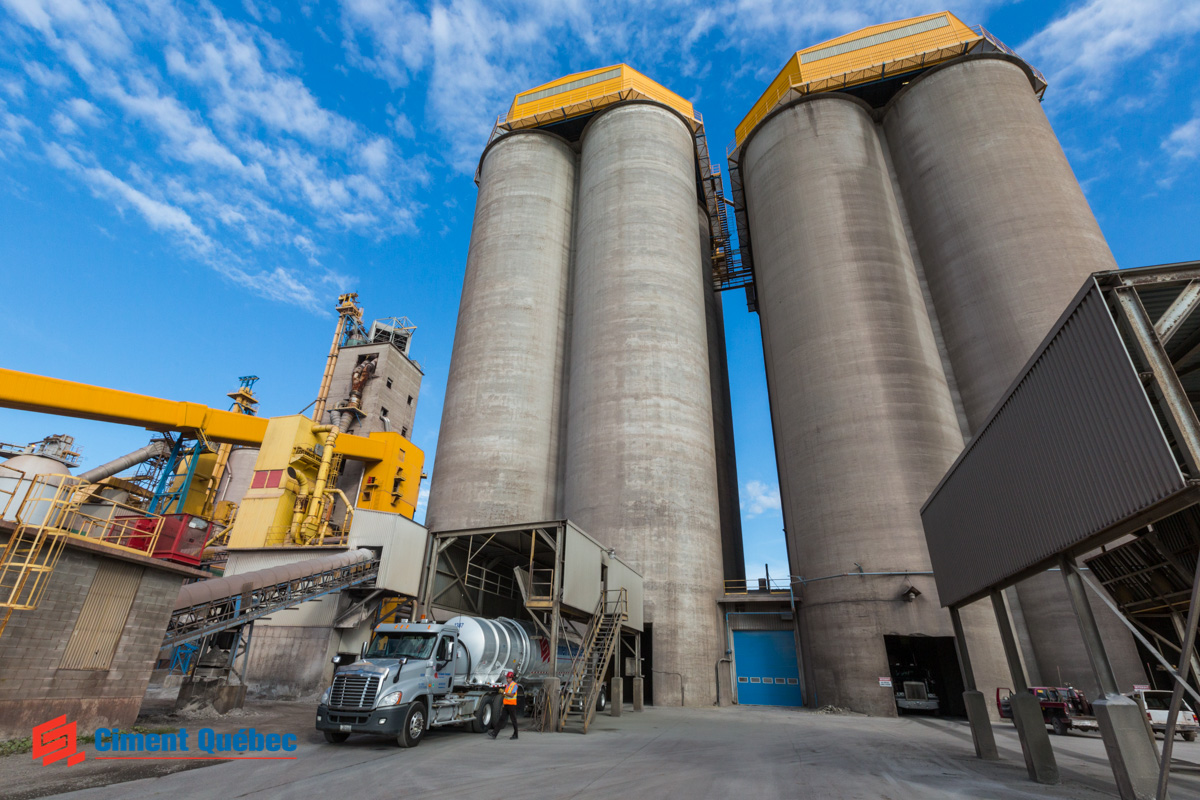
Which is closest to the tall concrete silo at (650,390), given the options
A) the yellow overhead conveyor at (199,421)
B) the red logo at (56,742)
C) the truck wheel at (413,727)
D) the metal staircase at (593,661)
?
the metal staircase at (593,661)

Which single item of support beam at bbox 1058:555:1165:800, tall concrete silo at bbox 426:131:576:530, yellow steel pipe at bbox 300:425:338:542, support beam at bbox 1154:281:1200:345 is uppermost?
tall concrete silo at bbox 426:131:576:530

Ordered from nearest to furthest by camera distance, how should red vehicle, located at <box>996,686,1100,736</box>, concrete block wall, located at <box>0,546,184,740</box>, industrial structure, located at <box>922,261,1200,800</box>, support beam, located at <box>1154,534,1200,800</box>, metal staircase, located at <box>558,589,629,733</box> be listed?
support beam, located at <box>1154,534,1200,800</box>, industrial structure, located at <box>922,261,1200,800</box>, concrete block wall, located at <box>0,546,184,740</box>, metal staircase, located at <box>558,589,629,733</box>, red vehicle, located at <box>996,686,1100,736</box>

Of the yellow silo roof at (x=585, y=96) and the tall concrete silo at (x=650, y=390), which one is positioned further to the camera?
the yellow silo roof at (x=585, y=96)

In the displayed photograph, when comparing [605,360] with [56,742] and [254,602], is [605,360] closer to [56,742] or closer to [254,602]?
[254,602]

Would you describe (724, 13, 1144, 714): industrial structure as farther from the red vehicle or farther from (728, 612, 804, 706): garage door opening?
the red vehicle

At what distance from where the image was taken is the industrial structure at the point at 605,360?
27922 mm

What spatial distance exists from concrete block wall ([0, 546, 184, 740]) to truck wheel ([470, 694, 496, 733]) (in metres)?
7.38

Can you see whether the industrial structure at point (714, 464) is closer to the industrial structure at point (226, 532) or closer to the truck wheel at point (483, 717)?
the industrial structure at point (226, 532)

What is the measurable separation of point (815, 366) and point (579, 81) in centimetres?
2998

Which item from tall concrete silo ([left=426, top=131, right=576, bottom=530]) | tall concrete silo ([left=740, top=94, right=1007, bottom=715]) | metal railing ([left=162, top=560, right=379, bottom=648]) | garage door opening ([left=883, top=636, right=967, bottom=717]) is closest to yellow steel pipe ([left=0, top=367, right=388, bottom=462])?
tall concrete silo ([left=426, top=131, right=576, bottom=530])

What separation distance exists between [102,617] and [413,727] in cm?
674

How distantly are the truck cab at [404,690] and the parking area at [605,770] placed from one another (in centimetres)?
45

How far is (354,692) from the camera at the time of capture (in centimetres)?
1180

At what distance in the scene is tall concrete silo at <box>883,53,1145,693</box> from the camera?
2664 centimetres
